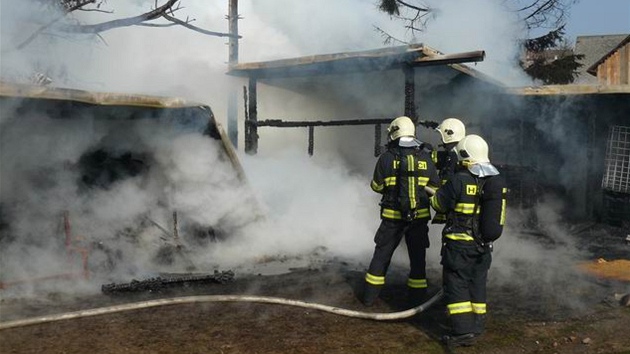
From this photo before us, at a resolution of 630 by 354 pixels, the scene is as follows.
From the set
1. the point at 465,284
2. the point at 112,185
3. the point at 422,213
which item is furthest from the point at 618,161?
the point at 112,185

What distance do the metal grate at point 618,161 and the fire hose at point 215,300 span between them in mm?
7319

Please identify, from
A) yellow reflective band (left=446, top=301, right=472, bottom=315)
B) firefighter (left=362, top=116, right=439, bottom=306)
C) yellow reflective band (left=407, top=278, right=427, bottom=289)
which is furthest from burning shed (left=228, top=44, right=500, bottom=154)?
yellow reflective band (left=446, top=301, right=472, bottom=315)

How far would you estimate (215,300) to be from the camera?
545 centimetres

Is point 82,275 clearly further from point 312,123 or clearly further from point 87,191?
point 312,123

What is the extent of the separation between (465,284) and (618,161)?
26.1ft

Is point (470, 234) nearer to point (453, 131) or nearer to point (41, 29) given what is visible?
point (453, 131)

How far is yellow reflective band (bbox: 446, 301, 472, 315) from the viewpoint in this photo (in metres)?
4.61

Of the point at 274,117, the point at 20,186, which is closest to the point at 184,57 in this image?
the point at 274,117

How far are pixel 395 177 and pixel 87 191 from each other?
3.67 m

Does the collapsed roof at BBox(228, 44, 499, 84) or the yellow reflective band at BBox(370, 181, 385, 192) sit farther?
the collapsed roof at BBox(228, 44, 499, 84)

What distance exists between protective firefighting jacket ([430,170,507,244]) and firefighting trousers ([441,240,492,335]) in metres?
0.10

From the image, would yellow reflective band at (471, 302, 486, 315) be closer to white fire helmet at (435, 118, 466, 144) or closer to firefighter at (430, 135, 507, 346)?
firefighter at (430, 135, 507, 346)

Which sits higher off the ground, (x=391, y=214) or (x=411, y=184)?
(x=411, y=184)

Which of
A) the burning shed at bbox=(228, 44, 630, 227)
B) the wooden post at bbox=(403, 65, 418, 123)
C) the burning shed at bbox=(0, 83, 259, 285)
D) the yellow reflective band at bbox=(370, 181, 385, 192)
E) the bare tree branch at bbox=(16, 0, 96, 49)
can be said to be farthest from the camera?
the burning shed at bbox=(228, 44, 630, 227)
